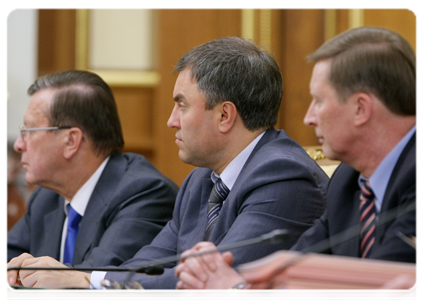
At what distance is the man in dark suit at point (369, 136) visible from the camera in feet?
4.13

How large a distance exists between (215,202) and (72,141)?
0.93 meters

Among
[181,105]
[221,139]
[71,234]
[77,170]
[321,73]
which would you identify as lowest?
[71,234]

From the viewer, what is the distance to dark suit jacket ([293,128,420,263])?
1.21 m

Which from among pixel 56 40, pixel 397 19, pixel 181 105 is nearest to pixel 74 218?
pixel 181 105

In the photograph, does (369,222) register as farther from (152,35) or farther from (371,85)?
(152,35)

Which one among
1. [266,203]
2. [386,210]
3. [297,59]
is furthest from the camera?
[297,59]

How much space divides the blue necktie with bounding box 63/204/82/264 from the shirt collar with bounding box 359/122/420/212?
148 centimetres

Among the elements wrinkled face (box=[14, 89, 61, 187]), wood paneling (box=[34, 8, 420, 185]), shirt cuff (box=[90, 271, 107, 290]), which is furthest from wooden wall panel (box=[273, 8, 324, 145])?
shirt cuff (box=[90, 271, 107, 290])

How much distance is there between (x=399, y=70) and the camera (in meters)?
1.28

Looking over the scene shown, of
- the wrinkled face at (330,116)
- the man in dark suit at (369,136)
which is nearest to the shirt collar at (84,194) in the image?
the man in dark suit at (369,136)

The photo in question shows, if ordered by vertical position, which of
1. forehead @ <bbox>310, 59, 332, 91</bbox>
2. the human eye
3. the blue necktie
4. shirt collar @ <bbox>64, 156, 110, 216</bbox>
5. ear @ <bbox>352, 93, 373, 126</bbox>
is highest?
forehead @ <bbox>310, 59, 332, 91</bbox>

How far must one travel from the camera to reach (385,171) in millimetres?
1324

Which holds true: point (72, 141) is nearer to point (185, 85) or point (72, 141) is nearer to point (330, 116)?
point (185, 85)

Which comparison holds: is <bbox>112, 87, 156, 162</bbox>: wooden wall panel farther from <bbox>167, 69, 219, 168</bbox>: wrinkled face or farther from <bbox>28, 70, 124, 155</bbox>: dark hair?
<bbox>167, 69, 219, 168</bbox>: wrinkled face
